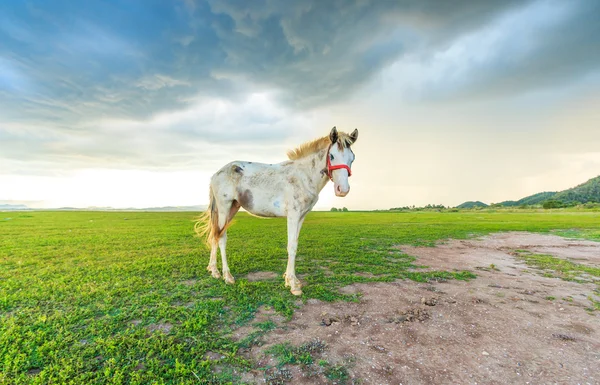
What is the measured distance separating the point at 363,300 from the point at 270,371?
8.65 ft

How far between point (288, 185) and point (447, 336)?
13.1 feet

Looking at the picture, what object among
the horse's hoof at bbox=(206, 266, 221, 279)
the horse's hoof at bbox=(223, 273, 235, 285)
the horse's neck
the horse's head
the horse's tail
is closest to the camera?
the horse's head

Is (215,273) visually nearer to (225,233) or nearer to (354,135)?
(225,233)

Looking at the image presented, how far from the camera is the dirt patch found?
20.6ft

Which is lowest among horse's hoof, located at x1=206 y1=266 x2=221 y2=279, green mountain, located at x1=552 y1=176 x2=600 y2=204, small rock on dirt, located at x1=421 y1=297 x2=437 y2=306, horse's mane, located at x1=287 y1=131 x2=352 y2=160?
small rock on dirt, located at x1=421 y1=297 x2=437 y2=306

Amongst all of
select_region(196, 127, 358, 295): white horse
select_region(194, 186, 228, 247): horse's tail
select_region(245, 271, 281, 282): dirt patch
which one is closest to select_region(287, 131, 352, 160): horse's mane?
select_region(196, 127, 358, 295): white horse

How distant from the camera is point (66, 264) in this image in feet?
23.7

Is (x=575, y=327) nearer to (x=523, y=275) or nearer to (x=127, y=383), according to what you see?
(x=523, y=275)

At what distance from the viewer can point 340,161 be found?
209 inches

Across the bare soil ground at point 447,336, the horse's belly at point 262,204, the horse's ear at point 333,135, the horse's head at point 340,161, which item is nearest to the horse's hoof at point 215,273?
the horse's belly at point 262,204

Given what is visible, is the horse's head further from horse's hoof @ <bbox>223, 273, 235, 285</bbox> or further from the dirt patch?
horse's hoof @ <bbox>223, 273, 235, 285</bbox>

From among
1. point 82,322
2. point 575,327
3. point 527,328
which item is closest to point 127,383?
point 82,322

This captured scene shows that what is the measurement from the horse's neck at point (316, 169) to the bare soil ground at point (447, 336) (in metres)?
2.48

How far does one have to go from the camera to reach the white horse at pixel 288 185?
5.37 meters
